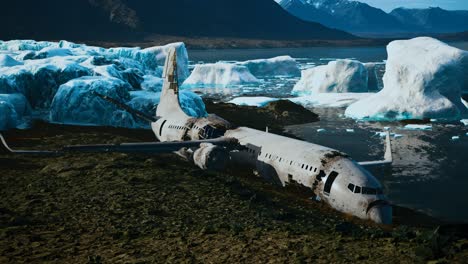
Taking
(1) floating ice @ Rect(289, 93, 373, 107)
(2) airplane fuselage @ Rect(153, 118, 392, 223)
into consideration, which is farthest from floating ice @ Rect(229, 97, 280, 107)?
(2) airplane fuselage @ Rect(153, 118, 392, 223)

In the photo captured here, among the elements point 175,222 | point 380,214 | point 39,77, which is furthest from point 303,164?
point 39,77

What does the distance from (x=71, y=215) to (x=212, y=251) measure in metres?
9.38

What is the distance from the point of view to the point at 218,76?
409ft

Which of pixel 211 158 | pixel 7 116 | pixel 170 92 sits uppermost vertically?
pixel 170 92

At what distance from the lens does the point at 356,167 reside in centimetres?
3003

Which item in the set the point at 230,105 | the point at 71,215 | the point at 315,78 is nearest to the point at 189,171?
the point at 71,215

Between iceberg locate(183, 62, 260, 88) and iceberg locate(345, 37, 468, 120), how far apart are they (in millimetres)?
52903

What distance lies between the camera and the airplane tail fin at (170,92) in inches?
2054

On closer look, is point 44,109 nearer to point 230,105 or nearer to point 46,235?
point 230,105

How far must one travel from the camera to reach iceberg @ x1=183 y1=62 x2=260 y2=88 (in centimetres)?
12319

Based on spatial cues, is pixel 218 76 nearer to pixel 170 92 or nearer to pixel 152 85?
pixel 152 85

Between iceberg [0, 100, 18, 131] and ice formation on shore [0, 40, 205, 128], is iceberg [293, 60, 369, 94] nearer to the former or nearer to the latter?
ice formation on shore [0, 40, 205, 128]

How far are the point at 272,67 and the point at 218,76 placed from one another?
3062cm

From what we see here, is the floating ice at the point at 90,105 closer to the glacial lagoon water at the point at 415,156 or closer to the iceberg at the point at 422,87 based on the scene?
the glacial lagoon water at the point at 415,156
